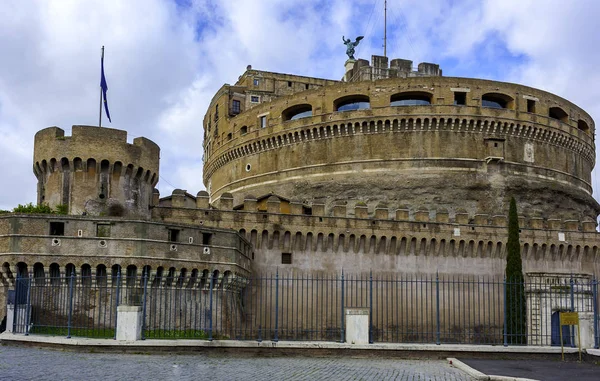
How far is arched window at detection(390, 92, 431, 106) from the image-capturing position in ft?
144

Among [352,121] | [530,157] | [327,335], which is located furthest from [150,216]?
[530,157]

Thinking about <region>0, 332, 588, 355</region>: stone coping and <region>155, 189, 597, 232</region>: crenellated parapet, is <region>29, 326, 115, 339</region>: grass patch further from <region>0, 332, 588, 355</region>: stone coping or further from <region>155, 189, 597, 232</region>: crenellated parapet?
<region>155, 189, 597, 232</region>: crenellated parapet

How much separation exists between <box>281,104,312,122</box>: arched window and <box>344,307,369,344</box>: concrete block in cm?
2840

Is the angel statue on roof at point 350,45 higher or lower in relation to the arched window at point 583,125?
higher

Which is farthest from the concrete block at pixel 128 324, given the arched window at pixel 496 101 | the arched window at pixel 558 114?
the arched window at pixel 558 114

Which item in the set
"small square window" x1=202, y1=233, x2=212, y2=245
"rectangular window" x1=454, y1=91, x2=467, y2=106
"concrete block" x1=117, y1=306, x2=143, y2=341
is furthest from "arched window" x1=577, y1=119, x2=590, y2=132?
"concrete block" x1=117, y1=306, x2=143, y2=341

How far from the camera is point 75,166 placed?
91.6 ft

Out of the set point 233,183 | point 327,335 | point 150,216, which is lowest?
point 327,335

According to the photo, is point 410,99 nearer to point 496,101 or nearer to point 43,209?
point 496,101

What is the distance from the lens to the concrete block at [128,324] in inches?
700

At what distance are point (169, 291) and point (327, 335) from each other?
10.1 m

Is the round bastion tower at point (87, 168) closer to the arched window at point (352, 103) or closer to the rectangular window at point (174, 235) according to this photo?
the rectangular window at point (174, 235)

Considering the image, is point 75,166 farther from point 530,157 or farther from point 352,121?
point 530,157

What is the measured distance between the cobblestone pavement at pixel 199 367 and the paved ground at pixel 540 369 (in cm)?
83
